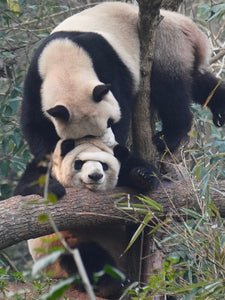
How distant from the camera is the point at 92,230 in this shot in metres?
4.11

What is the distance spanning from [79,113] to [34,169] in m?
0.53

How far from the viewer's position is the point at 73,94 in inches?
160

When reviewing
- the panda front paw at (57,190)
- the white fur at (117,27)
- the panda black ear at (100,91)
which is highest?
the white fur at (117,27)

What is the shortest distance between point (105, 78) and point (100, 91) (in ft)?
1.28

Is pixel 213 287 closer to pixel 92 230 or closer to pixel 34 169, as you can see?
pixel 92 230

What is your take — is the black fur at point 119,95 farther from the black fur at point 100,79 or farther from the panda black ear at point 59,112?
the panda black ear at point 59,112

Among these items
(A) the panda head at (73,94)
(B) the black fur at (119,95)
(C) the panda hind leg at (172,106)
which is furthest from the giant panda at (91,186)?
(C) the panda hind leg at (172,106)

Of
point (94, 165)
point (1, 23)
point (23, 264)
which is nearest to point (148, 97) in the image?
point (94, 165)

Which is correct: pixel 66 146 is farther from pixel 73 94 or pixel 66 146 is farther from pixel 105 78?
pixel 105 78

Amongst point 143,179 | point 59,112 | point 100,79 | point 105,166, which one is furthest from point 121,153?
point 100,79

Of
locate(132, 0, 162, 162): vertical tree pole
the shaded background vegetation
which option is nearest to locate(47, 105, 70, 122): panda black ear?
locate(132, 0, 162, 162): vertical tree pole

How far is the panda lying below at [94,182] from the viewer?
151 inches

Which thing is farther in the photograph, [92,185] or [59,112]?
[59,112]

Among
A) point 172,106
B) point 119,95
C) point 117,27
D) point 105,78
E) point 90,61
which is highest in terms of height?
point 117,27
